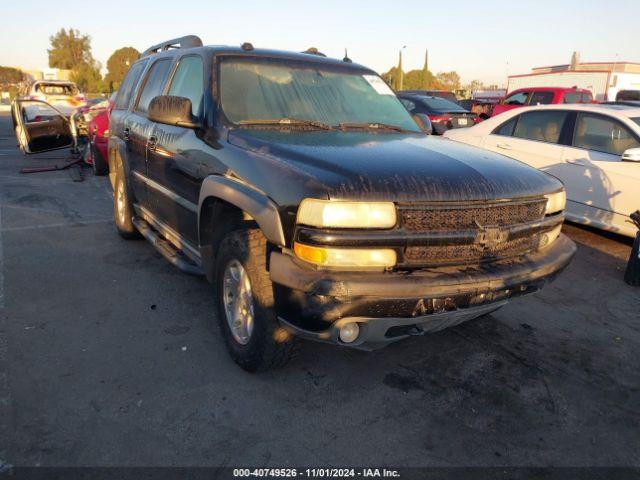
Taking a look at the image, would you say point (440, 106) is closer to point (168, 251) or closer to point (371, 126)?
point (371, 126)

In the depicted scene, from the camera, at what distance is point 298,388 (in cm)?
295

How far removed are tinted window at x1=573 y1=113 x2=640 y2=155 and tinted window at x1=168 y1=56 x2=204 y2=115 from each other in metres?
4.82

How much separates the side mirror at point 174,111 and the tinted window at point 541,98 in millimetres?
12337

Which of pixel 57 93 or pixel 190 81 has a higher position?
pixel 190 81

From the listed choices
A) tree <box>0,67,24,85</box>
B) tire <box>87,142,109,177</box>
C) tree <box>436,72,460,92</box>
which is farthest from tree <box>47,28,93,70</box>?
tire <box>87,142,109,177</box>

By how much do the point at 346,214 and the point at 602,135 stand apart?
5.15m

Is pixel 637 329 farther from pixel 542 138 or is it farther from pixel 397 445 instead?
pixel 542 138

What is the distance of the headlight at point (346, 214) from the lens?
2340mm

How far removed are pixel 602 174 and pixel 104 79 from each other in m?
69.8

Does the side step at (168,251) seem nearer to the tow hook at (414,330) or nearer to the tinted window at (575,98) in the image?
the tow hook at (414,330)

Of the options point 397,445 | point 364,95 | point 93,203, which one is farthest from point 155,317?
point 93,203

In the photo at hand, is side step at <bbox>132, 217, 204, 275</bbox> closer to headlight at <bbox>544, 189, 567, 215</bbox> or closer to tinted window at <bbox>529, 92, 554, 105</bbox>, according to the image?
headlight at <bbox>544, 189, 567, 215</bbox>

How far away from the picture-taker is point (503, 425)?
2680 millimetres

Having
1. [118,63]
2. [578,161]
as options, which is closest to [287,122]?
[578,161]
